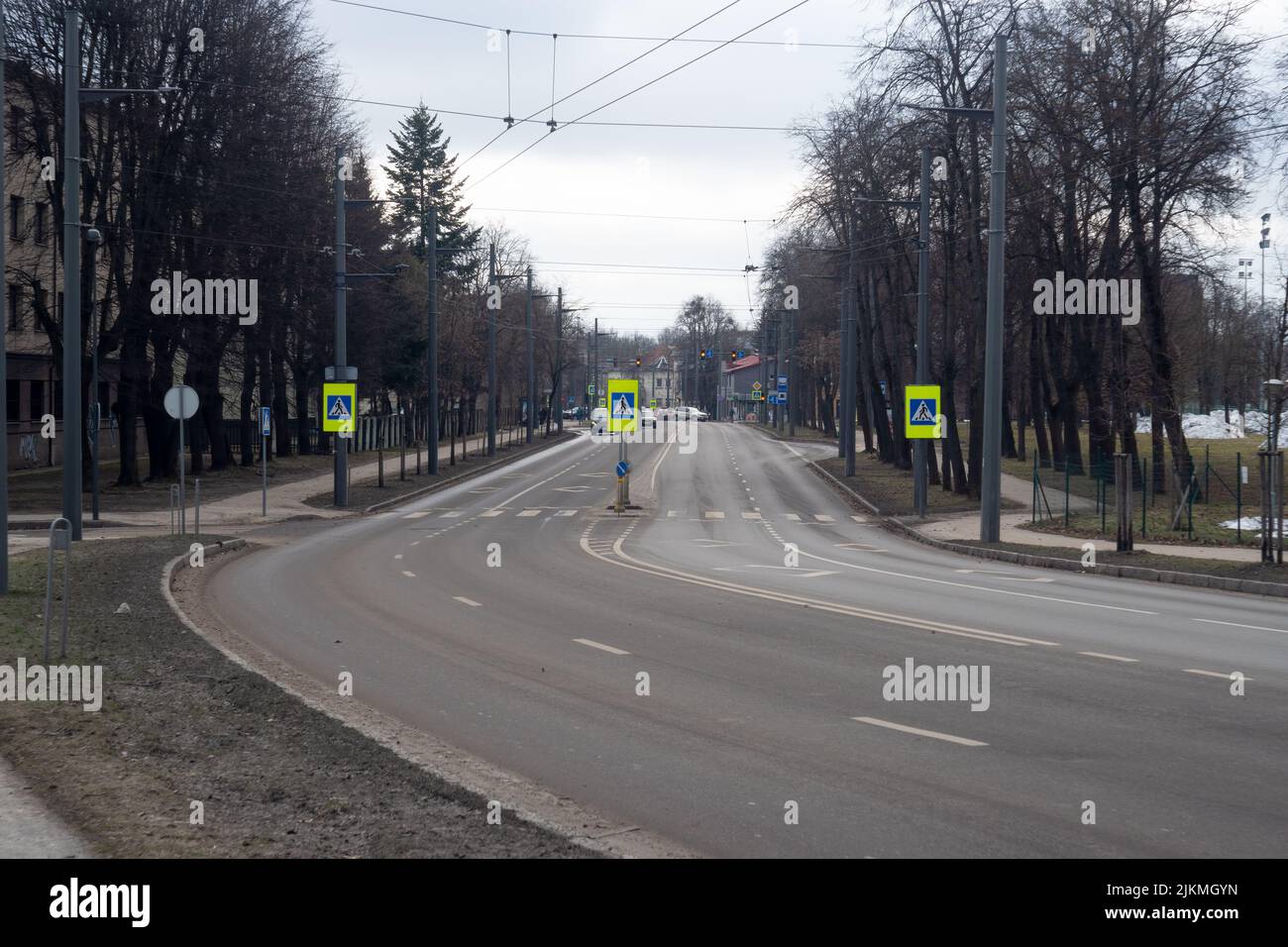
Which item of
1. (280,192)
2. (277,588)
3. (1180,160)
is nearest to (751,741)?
(277,588)

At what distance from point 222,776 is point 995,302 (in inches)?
841

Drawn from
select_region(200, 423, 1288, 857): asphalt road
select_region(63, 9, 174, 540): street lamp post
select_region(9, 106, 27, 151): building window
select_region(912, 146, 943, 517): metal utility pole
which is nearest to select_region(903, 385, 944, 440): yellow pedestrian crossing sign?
select_region(912, 146, 943, 517): metal utility pole

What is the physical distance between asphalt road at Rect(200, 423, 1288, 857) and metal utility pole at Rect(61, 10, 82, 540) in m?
3.50

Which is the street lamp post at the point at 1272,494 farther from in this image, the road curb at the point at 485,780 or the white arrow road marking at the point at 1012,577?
the road curb at the point at 485,780

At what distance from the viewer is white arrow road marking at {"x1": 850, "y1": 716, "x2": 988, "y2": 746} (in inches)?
340

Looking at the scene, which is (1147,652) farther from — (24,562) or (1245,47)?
(1245,47)

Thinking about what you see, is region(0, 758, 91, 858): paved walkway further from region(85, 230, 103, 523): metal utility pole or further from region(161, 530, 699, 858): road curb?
region(85, 230, 103, 523): metal utility pole

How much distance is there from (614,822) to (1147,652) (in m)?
7.66

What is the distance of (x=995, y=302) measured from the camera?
2550cm

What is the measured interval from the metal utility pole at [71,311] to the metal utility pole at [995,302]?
17.5 m

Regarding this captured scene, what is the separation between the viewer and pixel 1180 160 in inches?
1236

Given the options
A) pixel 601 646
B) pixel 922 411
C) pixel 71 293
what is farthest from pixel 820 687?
pixel 922 411

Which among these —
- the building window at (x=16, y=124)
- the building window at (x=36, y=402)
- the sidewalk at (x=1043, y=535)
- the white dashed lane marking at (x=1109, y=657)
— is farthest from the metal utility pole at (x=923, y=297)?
the building window at (x=36, y=402)

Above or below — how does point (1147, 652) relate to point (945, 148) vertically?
below
